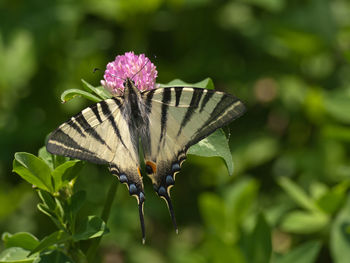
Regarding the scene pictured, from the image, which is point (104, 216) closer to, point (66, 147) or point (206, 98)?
point (66, 147)

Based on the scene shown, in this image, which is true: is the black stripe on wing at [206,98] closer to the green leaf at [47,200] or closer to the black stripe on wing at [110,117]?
the black stripe on wing at [110,117]

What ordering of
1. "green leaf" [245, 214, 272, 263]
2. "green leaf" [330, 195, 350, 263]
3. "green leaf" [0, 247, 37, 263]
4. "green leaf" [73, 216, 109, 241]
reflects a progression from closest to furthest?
"green leaf" [73, 216, 109, 241] → "green leaf" [0, 247, 37, 263] → "green leaf" [245, 214, 272, 263] → "green leaf" [330, 195, 350, 263]

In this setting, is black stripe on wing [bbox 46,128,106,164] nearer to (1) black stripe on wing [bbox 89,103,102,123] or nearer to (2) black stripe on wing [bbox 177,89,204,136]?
(1) black stripe on wing [bbox 89,103,102,123]

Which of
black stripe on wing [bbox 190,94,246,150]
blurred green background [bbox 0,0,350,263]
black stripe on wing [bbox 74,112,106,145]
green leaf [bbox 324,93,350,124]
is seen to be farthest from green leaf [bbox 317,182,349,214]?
black stripe on wing [bbox 74,112,106,145]

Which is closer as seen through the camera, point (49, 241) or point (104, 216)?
point (49, 241)

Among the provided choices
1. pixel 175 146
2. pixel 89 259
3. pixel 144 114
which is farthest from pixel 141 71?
pixel 89 259

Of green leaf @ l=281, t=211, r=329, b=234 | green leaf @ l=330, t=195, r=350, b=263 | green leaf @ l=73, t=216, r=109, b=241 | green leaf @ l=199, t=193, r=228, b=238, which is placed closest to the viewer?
green leaf @ l=73, t=216, r=109, b=241

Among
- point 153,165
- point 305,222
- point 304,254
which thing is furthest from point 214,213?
point 153,165
